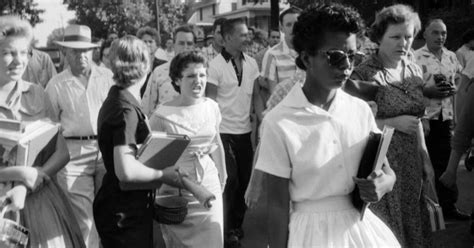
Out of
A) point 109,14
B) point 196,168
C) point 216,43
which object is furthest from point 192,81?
point 109,14

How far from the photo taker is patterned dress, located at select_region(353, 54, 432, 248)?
166 inches

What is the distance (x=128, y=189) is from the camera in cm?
366

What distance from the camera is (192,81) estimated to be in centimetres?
494

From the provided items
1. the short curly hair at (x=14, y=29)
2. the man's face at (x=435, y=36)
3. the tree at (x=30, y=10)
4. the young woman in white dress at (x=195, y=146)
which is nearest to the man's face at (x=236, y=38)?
the young woman in white dress at (x=195, y=146)

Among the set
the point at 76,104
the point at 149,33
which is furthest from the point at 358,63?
the point at 149,33

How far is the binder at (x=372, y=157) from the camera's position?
267cm

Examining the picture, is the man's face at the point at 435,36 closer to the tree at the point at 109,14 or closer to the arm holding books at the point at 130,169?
the arm holding books at the point at 130,169

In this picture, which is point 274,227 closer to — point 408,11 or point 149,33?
point 408,11

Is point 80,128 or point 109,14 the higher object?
point 80,128

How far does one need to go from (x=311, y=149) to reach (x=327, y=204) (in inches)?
10.1

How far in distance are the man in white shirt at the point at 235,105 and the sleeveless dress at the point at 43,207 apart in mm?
3079

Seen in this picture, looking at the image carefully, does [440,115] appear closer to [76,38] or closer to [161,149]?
[76,38]

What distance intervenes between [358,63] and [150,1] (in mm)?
66168

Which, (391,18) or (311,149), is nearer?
(311,149)
